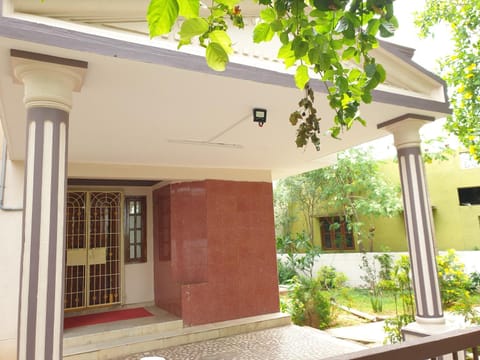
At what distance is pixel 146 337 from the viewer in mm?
5723

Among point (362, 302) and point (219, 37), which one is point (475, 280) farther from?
point (219, 37)

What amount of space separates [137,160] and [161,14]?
17.3ft

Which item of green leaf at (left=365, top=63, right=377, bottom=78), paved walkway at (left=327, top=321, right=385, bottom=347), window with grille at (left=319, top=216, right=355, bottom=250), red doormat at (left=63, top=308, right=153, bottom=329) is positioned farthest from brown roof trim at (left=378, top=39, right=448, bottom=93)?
window with grille at (left=319, top=216, right=355, bottom=250)

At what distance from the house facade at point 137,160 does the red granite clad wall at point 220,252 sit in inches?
0.9

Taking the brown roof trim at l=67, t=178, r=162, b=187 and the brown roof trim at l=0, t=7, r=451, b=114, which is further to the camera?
the brown roof trim at l=67, t=178, r=162, b=187

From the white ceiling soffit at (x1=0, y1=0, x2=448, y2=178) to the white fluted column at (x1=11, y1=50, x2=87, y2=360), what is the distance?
5.4 inches

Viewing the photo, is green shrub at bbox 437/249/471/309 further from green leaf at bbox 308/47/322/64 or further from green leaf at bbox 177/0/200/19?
green leaf at bbox 177/0/200/19

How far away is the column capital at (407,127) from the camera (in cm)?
412

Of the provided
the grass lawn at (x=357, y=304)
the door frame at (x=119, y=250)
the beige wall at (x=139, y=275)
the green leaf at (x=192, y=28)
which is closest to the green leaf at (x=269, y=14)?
the green leaf at (x=192, y=28)

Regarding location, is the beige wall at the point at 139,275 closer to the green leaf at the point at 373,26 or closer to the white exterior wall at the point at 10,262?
the white exterior wall at the point at 10,262

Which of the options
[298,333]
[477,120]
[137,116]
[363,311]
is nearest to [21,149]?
[137,116]

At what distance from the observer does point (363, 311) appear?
28.2 ft

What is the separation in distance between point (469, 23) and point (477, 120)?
56.4 inches

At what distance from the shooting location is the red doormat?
245 inches
